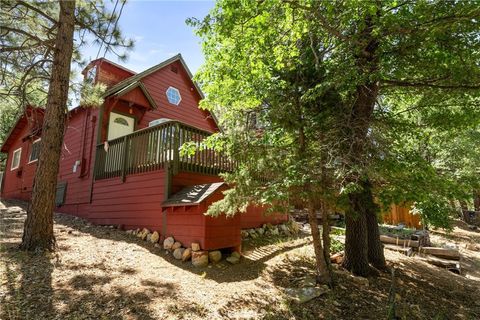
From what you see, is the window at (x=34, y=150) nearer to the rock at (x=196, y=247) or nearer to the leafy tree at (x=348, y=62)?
the leafy tree at (x=348, y=62)

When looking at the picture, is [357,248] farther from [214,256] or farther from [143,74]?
[143,74]

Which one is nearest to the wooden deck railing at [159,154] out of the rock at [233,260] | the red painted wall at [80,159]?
the red painted wall at [80,159]

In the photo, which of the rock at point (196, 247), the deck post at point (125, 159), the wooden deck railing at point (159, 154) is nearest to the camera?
the rock at point (196, 247)

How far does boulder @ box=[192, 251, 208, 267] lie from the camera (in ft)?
16.9

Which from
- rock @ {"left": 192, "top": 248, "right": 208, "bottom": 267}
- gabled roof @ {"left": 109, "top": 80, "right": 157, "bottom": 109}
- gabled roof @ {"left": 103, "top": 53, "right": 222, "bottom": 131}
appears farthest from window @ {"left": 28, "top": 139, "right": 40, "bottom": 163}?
rock @ {"left": 192, "top": 248, "right": 208, "bottom": 267}

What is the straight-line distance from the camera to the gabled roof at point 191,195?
5.44 m

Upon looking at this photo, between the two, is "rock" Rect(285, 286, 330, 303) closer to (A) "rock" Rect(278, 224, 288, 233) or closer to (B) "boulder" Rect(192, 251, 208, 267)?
(B) "boulder" Rect(192, 251, 208, 267)

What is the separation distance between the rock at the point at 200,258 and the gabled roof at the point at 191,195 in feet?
3.02

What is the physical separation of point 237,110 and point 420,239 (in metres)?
7.11

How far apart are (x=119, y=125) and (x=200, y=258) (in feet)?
21.6

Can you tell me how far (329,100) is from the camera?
15.1ft

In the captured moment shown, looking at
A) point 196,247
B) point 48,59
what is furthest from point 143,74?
point 196,247

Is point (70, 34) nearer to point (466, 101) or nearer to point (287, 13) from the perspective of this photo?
point (287, 13)

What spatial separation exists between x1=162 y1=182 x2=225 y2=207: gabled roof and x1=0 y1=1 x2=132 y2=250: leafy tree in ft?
7.19
